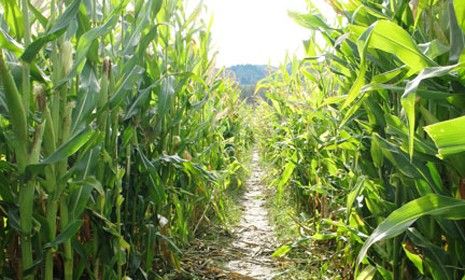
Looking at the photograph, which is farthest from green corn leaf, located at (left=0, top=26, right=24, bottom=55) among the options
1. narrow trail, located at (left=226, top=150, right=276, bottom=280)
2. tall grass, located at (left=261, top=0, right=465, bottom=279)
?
narrow trail, located at (left=226, top=150, right=276, bottom=280)

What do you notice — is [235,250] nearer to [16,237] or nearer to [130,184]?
[130,184]

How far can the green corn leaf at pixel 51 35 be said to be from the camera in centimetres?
127

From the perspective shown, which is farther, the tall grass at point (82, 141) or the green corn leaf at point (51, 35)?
the tall grass at point (82, 141)

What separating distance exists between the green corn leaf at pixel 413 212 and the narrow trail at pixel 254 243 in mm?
1979

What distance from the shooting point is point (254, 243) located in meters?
3.85

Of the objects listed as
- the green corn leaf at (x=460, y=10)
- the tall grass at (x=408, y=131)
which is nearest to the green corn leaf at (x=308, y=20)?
the tall grass at (x=408, y=131)

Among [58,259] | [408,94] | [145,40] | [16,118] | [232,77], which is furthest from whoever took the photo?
[232,77]

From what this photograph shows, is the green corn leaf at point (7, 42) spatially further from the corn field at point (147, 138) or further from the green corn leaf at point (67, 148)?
the green corn leaf at point (67, 148)

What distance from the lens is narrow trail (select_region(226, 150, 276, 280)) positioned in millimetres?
3129

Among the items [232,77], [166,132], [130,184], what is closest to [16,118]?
[130,184]

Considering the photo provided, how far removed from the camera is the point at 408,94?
2.96 feet

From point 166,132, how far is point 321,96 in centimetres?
127

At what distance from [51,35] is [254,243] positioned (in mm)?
2923

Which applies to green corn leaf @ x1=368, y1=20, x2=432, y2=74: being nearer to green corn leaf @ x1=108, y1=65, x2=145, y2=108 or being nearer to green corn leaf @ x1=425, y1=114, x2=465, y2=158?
green corn leaf @ x1=425, y1=114, x2=465, y2=158
